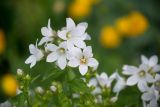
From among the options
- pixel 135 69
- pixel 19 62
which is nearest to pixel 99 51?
pixel 19 62

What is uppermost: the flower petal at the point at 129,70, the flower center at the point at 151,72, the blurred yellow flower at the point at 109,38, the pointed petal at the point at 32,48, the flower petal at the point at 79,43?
the blurred yellow flower at the point at 109,38

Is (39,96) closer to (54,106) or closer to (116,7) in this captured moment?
(54,106)

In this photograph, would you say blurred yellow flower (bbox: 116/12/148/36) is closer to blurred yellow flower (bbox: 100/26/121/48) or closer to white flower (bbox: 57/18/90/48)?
blurred yellow flower (bbox: 100/26/121/48)

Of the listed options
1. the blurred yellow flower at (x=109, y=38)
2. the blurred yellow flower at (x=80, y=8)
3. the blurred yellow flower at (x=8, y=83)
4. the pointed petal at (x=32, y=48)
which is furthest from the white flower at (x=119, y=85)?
the blurred yellow flower at (x=80, y=8)

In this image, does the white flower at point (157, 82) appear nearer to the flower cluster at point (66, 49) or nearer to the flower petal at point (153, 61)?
the flower petal at point (153, 61)

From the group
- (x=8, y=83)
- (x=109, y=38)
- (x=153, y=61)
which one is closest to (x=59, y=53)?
(x=153, y=61)

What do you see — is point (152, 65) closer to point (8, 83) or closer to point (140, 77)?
point (140, 77)
